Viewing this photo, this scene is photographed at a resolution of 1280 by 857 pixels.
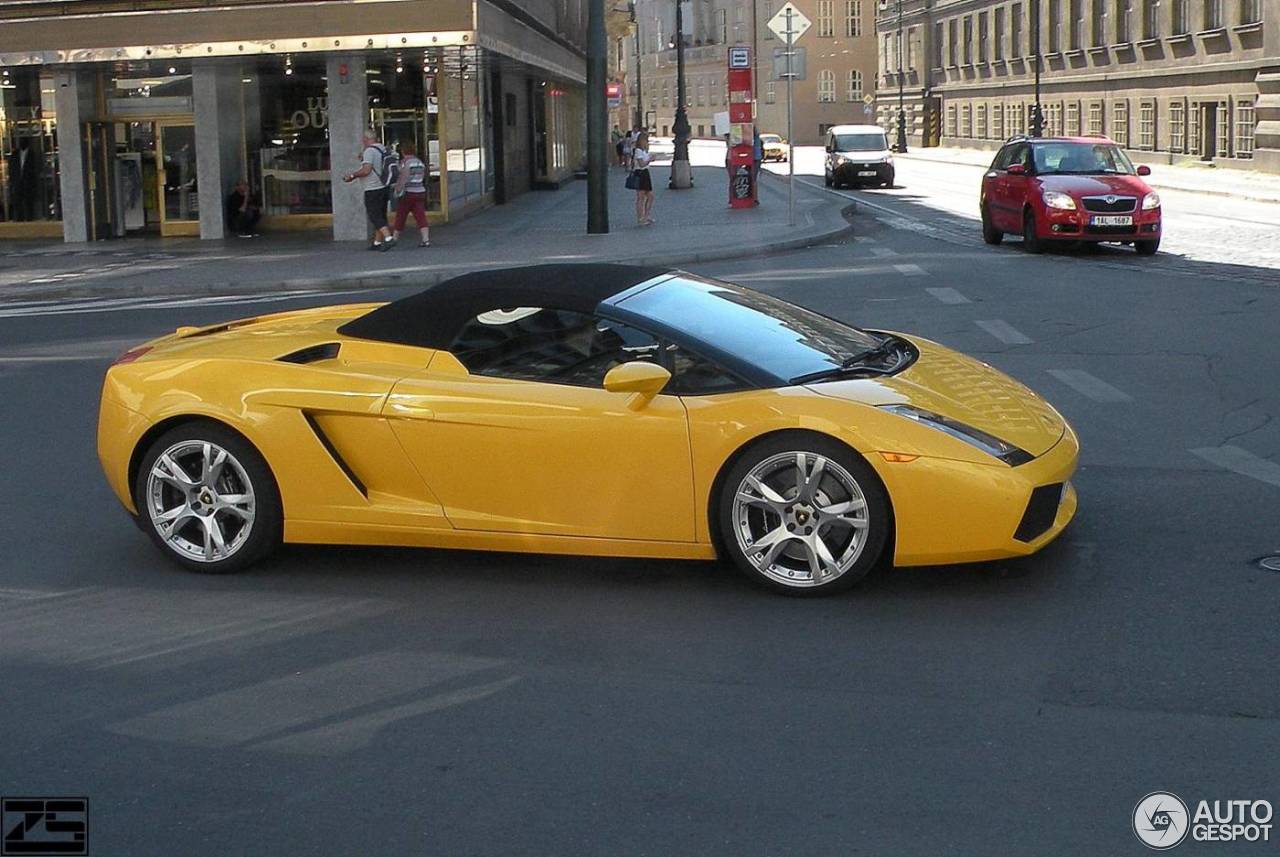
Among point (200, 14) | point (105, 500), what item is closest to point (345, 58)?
point (200, 14)

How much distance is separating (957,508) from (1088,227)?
17045 millimetres

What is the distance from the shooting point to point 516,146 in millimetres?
43906

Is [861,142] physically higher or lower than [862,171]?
higher

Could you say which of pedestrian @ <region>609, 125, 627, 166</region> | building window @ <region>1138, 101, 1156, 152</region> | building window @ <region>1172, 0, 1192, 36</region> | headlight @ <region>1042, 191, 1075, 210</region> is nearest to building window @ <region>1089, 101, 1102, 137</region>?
building window @ <region>1138, 101, 1156, 152</region>

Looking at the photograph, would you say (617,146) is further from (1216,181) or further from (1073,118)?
(1216,181)

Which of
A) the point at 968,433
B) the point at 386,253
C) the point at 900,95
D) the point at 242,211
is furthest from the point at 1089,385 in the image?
the point at 900,95

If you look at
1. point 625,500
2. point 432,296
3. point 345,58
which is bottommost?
point 625,500

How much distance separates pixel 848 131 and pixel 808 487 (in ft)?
137

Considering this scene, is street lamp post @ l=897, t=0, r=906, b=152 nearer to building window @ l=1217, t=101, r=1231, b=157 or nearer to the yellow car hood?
building window @ l=1217, t=101, r=1231, b=157

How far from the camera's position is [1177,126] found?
179 ft

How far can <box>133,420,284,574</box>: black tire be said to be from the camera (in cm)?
696

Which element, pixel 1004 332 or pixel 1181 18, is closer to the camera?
pixel 1004 332

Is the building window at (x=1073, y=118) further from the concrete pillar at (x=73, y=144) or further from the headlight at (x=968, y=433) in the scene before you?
the headlight at (x=968, y=433)

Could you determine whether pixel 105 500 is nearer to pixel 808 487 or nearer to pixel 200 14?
pixel 808 487
